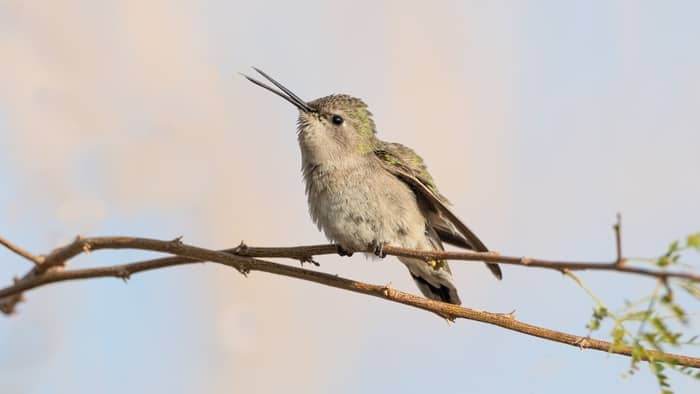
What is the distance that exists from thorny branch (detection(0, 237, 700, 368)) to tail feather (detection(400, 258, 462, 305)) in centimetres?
345

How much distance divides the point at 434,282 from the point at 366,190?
1.25 meters

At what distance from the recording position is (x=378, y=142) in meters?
8.45

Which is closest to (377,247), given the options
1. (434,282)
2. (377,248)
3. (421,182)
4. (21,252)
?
(377,248)

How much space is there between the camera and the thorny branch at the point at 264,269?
341cm

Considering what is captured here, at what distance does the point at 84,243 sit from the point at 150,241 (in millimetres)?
275

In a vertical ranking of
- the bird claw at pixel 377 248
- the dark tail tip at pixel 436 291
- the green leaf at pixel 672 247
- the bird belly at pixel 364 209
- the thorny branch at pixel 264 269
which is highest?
the bird belly at pixel 364 209

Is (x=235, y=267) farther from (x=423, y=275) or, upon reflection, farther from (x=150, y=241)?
(x=423, y=275)

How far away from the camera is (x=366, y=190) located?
763cm

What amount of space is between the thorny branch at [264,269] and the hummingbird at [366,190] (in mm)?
2545

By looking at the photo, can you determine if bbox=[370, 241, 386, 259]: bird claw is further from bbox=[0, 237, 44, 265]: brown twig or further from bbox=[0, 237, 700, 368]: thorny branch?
bbox=[0, 237, 44, 265]: brown twig

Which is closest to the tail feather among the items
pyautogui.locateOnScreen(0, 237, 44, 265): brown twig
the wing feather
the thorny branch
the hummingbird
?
the hummingbird

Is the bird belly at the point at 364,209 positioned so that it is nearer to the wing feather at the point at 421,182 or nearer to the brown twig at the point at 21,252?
the wing feather at the point at 421,182

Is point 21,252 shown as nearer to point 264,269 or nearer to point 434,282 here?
point 264,269

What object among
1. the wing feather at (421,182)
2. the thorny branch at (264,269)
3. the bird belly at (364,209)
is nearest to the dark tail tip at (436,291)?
the wing feather at (421,182)
